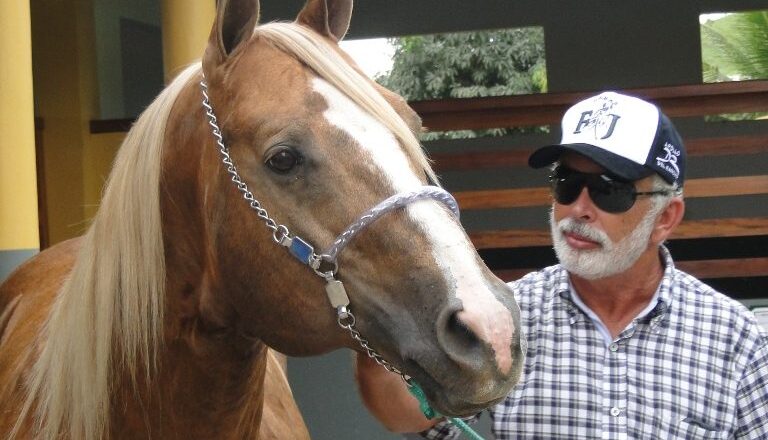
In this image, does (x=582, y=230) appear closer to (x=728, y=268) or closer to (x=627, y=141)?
(x=627, y=141)

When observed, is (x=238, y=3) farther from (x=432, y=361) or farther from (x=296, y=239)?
(x=432, y=361)

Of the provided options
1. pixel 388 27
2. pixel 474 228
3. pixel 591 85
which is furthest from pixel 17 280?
pixel 591 85

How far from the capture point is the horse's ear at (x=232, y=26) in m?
1.62

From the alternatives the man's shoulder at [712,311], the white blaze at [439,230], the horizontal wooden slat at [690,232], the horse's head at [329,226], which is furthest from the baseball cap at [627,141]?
the horizontal wooden slat at [690,232]

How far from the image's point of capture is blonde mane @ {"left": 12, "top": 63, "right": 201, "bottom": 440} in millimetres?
1718

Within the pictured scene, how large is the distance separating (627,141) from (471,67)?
17.8 m

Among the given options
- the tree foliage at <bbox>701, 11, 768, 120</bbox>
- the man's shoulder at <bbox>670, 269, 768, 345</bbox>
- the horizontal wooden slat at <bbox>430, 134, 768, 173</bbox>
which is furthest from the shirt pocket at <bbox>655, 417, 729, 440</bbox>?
the tree foliage at <bbox>701, 11, 768, 120</bbox>

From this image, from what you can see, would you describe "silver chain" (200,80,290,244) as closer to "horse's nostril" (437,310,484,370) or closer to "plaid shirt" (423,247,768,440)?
"horse's nostril" (437,310,484,370)

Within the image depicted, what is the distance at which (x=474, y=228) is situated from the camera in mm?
7617

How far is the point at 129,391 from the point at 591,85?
7.26 metres

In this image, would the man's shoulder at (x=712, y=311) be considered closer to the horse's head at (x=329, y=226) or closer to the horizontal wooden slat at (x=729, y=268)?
the horse's head at (x=329, y=226)

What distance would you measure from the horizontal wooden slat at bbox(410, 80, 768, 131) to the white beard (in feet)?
10.1

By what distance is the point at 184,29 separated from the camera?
4.48m

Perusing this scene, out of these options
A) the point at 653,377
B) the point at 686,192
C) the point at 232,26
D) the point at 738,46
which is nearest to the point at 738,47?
the point at 738,46
